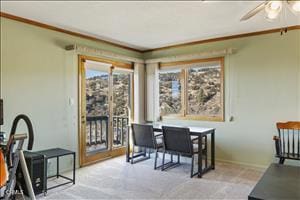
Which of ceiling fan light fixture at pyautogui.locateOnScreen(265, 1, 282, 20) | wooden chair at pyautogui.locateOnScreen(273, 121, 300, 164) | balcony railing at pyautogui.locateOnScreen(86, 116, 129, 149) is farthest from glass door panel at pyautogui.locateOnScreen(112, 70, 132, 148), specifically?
ceiling fan light fixture at pyautogui.locateOnScreen(265, 1, 282, 20)

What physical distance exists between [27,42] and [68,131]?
4.98 feet

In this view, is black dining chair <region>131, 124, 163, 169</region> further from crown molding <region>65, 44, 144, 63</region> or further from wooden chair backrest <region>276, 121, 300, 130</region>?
wooden chair backrest <region>276, 121, 300, 130</region>

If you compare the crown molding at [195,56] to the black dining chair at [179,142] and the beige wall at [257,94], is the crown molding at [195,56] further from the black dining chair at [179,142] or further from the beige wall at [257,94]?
the black dining chair at [179,142]

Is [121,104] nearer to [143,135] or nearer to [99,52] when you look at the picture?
[143,135]

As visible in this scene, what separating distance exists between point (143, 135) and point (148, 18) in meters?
2.00

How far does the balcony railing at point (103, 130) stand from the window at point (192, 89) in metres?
0.92

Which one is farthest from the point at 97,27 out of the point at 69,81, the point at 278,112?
the point at 278,112

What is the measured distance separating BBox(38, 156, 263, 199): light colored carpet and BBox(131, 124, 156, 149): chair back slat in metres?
0.40

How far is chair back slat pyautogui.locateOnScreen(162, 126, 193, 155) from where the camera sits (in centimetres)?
365

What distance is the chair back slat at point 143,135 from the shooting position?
4.12 meters

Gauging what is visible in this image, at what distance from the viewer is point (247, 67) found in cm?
422

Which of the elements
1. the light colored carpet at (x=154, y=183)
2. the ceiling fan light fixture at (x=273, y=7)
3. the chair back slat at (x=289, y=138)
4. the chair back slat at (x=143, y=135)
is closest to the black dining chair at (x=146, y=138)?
the chair back slat at (x=143, y=135)

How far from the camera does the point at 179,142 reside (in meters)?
3.76

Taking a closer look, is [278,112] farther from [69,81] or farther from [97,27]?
[69,81]
